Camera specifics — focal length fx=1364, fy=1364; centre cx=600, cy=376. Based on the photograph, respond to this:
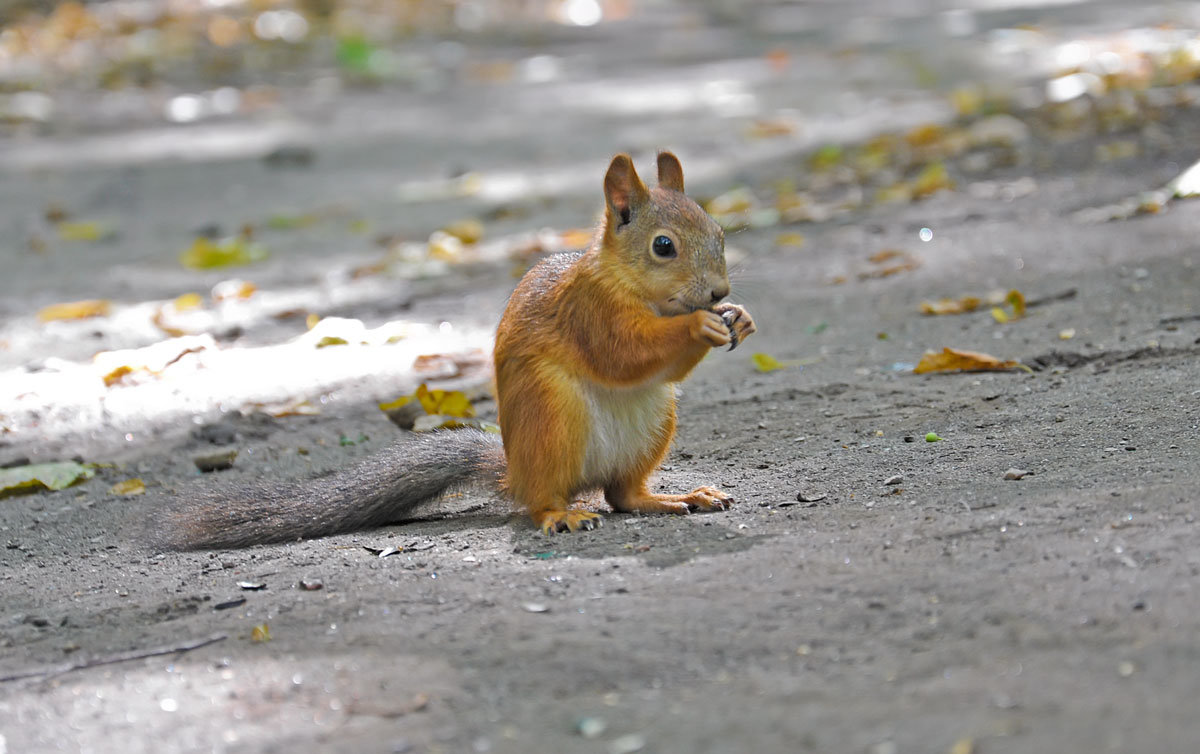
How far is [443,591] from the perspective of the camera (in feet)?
8.28

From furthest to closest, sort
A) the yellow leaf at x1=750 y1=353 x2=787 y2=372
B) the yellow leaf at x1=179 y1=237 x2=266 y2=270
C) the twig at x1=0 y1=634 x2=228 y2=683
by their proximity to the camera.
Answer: the yellow leaf at x1=179 y1=237 x2=266 y2=270
the yellow leaf at x1=750 y1=353 x2=787 y2=372
the twig at x1=0 y1=634 x2=228 y2=683

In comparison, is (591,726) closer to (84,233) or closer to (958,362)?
(958,362)

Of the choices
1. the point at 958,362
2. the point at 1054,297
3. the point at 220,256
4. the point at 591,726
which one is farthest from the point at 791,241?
the point at 591,726

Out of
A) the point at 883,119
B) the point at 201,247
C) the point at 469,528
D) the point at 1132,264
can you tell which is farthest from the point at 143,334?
the point at 883,119

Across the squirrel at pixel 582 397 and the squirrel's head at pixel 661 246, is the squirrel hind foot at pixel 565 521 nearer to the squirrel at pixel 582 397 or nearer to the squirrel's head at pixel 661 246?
the squirrel at pixel 582 397

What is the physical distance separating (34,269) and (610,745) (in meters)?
5.27

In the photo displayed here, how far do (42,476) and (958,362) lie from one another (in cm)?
253

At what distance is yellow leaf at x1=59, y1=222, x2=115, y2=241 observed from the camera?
6.85 m

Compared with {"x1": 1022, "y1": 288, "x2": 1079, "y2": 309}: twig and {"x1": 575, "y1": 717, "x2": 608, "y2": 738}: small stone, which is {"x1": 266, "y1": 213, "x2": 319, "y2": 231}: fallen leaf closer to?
{"x1": 1022, "y1": 288, "x2": 1079, "y2": 309}: twig

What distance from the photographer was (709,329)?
9.07ft

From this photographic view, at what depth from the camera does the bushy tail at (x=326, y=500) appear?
10.1 feet

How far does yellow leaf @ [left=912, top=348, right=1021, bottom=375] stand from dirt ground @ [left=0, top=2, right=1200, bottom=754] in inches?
1.9

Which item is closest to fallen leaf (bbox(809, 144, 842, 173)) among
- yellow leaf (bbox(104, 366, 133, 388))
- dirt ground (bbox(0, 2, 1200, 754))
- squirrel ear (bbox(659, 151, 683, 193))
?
dirt ground (bbox(0, 2, 1200, 754))

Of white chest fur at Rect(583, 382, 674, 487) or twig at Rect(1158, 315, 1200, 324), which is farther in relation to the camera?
twig at Rect(1158, 315, 1200, 324)
